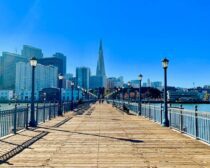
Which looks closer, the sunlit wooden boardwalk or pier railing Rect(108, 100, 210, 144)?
the sunlit wooden boardwalk

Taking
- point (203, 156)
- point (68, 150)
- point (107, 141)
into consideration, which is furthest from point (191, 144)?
point (68, 150)

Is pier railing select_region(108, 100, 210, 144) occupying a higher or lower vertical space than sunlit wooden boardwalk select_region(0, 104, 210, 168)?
higher

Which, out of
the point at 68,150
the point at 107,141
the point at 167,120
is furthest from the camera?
the point at 167,120

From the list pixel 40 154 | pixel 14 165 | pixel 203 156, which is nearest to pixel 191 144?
pixel 203 156

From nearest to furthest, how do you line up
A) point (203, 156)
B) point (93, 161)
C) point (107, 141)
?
point (93, 161)
point (203, 156)
point (107, 141)

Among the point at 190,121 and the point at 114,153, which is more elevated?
the point at 190,121

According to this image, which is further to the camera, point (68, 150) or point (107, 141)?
point (107, 141)

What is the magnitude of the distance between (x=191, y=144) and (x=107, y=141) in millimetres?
3046

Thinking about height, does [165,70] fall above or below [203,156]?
above

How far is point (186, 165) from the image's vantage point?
7.85 metres

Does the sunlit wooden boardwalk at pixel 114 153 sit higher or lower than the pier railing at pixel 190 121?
lower

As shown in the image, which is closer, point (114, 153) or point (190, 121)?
point (114, 153)

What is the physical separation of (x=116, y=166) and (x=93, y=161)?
0.83m

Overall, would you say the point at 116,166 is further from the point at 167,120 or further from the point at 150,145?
the point at 167,120
